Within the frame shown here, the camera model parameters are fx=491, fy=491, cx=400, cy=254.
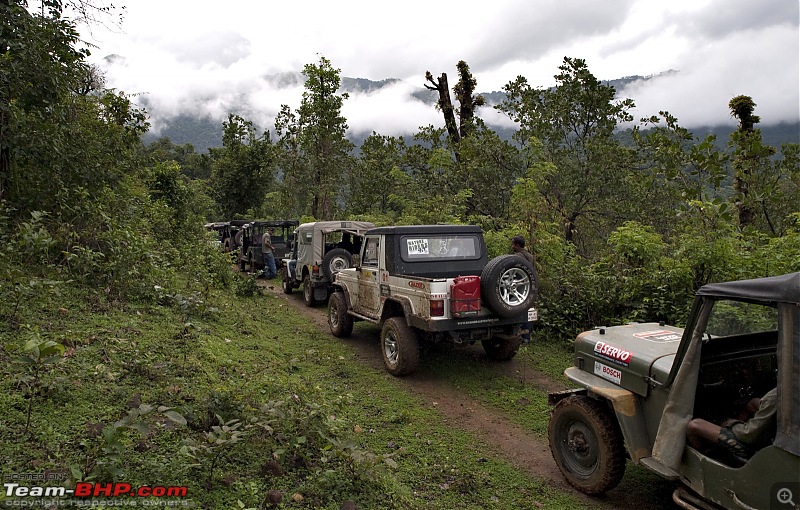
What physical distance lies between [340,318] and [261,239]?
902 centimetres

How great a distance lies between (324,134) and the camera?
1980 cm

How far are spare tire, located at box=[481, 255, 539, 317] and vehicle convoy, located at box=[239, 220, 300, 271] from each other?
11.6 meters

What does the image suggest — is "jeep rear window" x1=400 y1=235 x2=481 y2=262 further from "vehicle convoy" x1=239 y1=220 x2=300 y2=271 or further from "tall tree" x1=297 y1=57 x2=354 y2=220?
"tall tree" x1=297 y1=57 x2=354 y2=220

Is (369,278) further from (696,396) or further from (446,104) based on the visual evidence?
(446,104)

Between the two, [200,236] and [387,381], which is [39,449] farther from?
[200,236]

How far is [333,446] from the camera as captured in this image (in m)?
3.73

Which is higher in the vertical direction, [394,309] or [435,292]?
[435,292]

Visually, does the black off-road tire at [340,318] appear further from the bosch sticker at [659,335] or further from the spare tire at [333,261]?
the bosch sticker at [659,335]

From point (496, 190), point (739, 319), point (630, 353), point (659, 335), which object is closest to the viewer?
point (739, 319)

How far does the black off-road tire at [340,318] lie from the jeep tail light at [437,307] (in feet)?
→ 9.34

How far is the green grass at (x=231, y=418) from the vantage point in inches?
124

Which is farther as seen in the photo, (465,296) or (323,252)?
(323,252)

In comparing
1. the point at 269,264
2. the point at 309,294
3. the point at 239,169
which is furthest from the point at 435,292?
the point at 239,169

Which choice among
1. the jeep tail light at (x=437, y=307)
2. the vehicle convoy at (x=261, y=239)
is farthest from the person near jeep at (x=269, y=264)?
the jeep tail light at (x=437, y=307)
